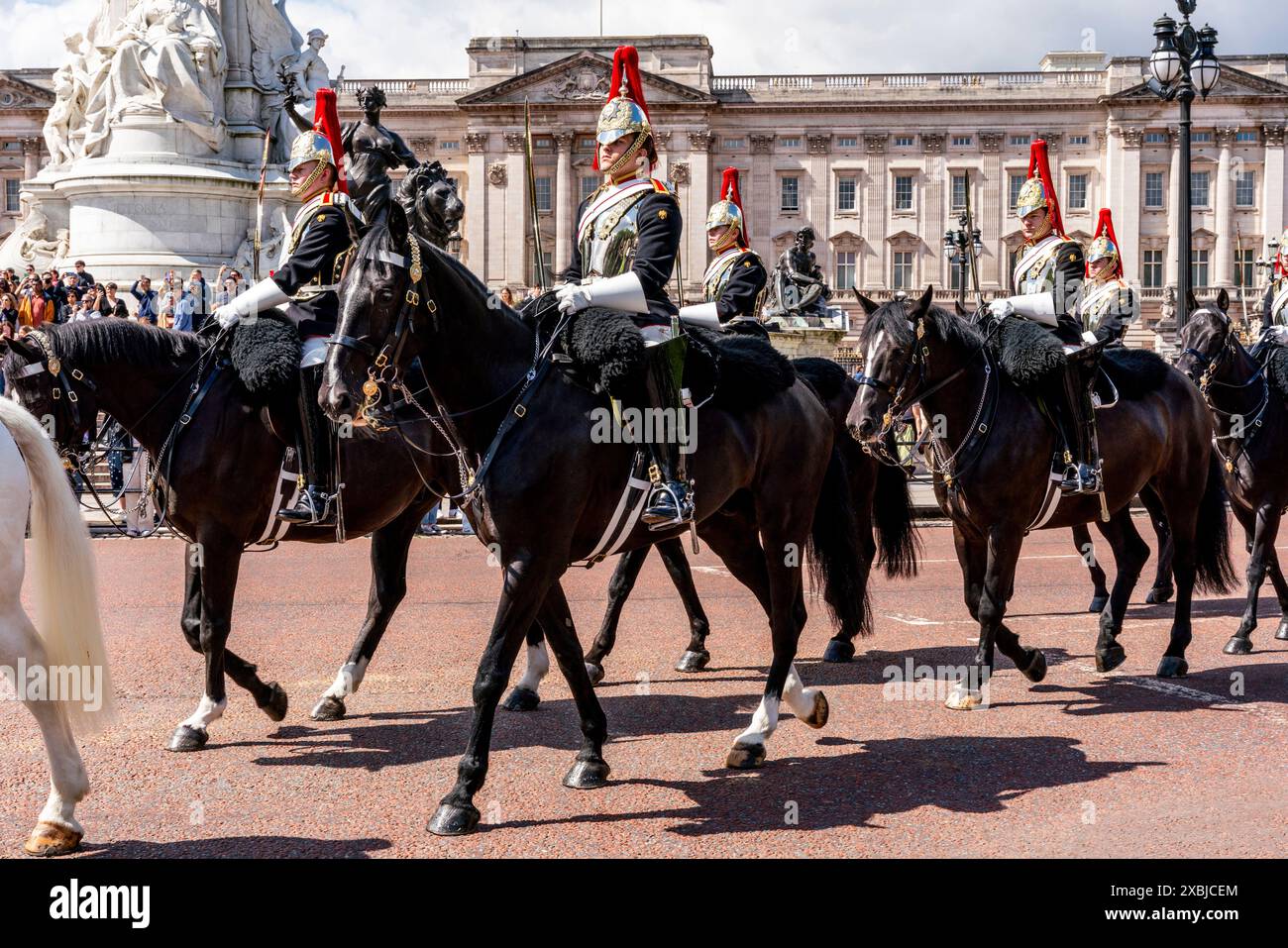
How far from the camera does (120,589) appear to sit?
39.6 ft

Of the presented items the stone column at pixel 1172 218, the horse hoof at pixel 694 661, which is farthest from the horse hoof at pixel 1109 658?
the stone column at pixel 1172 218

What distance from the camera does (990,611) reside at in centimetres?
783

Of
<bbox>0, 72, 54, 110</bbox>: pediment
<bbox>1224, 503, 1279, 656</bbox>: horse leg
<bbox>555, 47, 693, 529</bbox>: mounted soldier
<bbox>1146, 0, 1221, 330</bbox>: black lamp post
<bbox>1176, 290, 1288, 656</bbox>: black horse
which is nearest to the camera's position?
<bbox>555, 47, 693, 529</bbox>: mounted soldier

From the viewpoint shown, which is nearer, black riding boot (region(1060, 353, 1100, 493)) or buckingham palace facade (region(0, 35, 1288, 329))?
black riding boot (region(1060, 353, 1100, 493))

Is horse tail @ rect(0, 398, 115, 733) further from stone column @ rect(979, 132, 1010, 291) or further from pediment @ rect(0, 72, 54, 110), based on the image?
stone column @ rect(979, 132, 1010, 291)

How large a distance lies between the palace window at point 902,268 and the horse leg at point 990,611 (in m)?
72.3

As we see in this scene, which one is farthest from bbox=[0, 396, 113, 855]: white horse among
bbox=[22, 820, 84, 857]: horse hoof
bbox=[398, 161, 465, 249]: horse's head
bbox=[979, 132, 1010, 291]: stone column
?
bbox=[979, 132, 1010, 291]: stone column

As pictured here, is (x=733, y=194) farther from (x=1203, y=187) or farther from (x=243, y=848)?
(x=1203, y=187)

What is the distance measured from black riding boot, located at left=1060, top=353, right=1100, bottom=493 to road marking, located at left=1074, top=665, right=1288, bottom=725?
115 centimetres

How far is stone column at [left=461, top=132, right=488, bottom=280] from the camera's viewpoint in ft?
258

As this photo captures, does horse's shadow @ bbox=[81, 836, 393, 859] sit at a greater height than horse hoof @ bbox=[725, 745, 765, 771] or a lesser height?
greater
